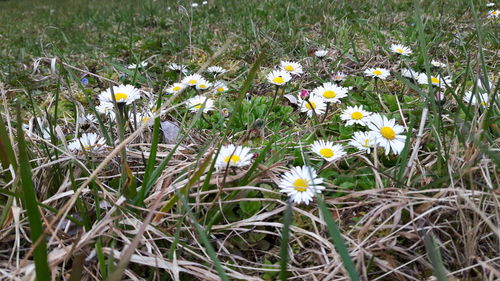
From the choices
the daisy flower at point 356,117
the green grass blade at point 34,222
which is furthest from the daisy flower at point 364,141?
the green grass blade at point 34,222

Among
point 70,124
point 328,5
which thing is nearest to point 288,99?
point 70,124

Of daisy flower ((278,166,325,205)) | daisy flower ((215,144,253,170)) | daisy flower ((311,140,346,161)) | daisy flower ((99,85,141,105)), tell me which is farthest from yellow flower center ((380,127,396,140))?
daisy flower ((99,85,141,105))

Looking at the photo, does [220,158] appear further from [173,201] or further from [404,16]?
[404,16]

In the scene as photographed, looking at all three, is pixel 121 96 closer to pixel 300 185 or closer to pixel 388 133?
pixel 300 185

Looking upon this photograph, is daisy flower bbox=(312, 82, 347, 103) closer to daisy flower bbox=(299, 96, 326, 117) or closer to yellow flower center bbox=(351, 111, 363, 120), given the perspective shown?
daisy flower bbox=(299, 96, 326, 117)

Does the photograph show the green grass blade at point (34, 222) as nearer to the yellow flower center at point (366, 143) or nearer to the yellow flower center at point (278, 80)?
the yellow flower center at point (366, 143)

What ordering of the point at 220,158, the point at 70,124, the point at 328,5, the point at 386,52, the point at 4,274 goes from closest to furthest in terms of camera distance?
the point at 4,274 → the point at 220,158 → the point at 70,124 → the point at 386,52 → the point at 328,5
